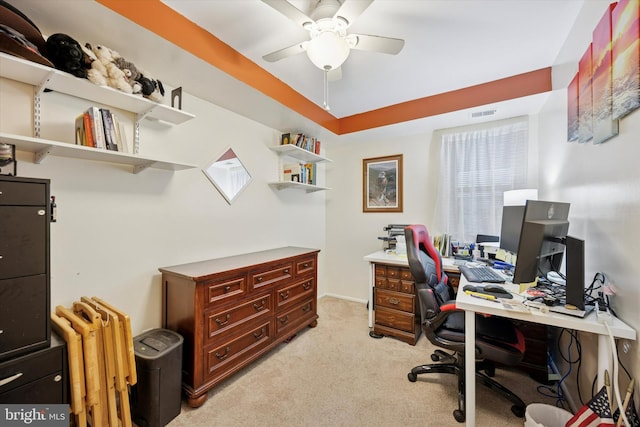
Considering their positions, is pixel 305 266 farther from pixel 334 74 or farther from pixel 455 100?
pixel 455 100

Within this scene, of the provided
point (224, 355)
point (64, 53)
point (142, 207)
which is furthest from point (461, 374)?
point (64, 53)

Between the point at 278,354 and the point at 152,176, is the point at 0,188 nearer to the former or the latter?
the point at 152,176

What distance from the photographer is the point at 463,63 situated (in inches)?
84.4

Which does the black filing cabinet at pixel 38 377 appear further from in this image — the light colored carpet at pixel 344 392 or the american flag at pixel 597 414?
the american flag at pixel 597 414

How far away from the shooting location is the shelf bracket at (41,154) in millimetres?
1320

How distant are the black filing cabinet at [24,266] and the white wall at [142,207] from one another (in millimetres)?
394

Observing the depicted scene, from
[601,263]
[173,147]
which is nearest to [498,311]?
[601,263]

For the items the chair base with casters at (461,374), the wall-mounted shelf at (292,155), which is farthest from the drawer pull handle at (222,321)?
the wall-mounted shelf at (292,155)

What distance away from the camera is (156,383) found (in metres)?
1.45

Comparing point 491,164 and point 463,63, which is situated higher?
point 463,63

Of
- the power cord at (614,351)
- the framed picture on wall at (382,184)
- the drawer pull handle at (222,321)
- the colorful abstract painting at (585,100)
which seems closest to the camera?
the power cord at (614,351)

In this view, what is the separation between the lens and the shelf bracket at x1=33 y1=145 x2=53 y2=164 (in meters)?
1.32

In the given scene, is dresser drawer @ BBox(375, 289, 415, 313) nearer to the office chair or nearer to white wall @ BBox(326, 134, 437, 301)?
the office chair

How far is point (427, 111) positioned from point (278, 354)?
9.62ft
